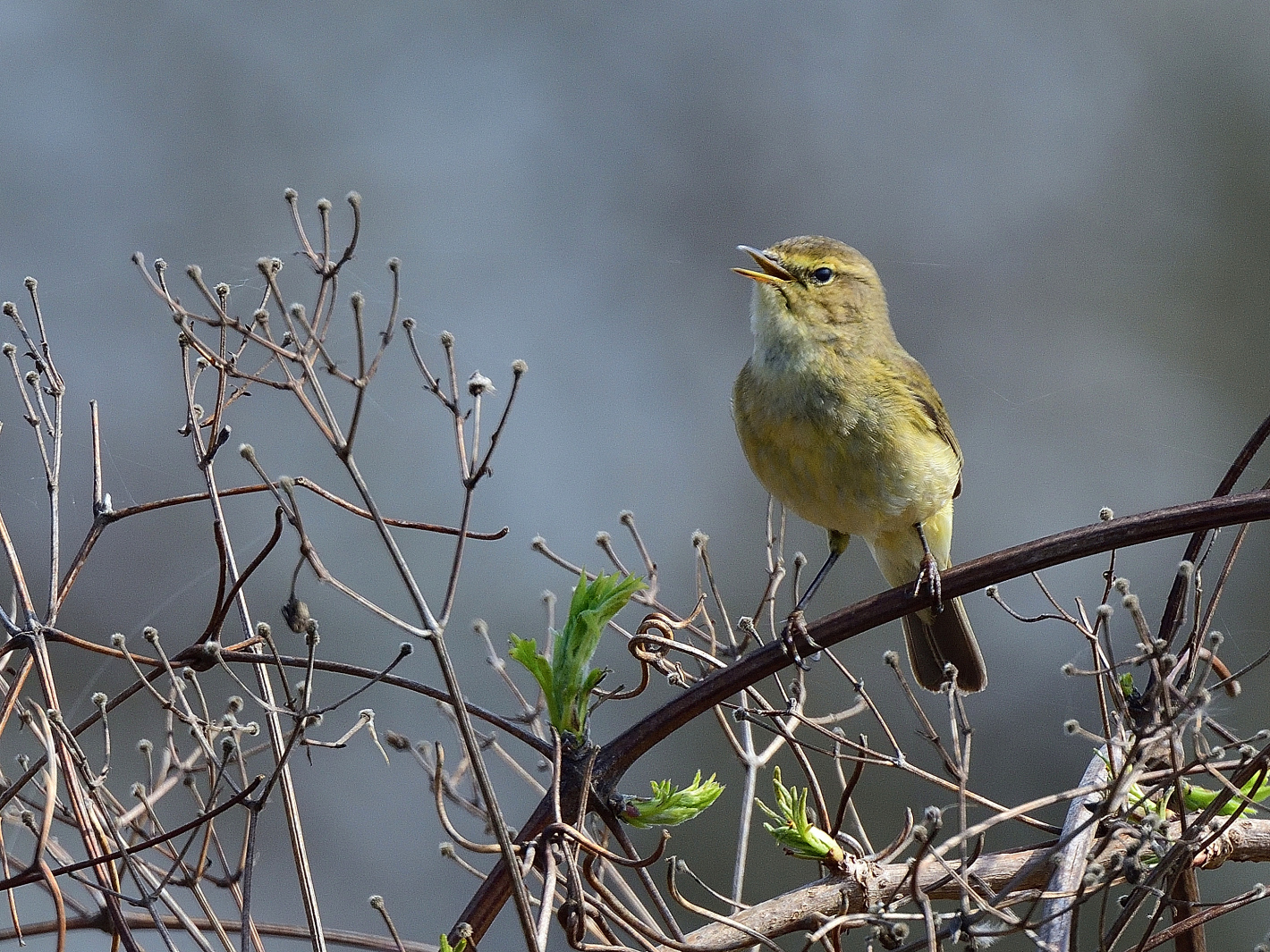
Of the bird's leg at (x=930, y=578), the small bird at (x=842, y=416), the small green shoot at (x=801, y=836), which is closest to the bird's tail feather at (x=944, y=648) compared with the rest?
the small bird at (x=842, y=416)

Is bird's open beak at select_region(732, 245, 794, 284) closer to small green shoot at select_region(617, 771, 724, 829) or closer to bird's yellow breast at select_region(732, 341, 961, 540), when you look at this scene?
bird's yellow breast at select_region(732, 341, 961, 540)

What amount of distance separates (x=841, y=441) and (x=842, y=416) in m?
0.06

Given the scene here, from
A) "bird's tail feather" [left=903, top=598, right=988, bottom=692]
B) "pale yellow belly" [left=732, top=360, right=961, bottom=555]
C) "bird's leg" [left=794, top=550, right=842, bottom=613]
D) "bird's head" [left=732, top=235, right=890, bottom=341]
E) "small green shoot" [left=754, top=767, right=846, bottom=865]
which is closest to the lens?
"small green shoot" [left=754, top=767, right=846, bottom=865]

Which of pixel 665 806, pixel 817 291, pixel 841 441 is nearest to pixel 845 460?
pixel 841 441

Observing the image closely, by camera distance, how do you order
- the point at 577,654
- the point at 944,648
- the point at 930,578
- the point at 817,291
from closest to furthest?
the point at 577,654, the point at 930,578, the point at 817,291, the point at 944,648

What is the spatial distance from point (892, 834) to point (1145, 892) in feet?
17.1

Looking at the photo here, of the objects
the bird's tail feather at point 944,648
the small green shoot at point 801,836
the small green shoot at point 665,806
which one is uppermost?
the bird's tail feather at point 944,648

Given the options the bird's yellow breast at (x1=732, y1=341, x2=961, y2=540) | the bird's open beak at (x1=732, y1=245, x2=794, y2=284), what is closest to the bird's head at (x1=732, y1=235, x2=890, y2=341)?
the bird's open beak at (x1=732, y1=245, x2=794, y2=284)

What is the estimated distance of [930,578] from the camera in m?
2.53

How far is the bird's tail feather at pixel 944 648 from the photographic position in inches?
132

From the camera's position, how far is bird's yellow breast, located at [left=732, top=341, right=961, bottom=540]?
2.82 m

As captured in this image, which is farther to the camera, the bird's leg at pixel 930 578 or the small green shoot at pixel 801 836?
the small green shoot at pixel 801 836

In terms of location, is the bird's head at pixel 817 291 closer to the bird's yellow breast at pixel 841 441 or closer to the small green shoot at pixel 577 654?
the bird's yellow breast at pixel 841 441

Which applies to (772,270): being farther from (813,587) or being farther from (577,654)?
(577,654)
